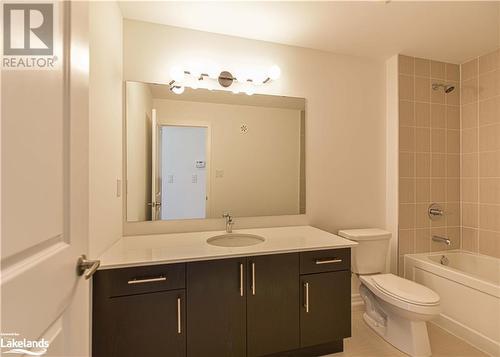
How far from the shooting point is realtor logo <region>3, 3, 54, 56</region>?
494 millimetres

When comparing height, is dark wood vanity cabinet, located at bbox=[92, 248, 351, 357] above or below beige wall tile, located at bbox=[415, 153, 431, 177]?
below

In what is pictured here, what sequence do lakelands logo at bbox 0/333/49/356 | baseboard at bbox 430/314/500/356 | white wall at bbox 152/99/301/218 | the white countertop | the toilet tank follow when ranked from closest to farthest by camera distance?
lakelands logo at bbox 0/333/49/356
the white countertop
baseboard at bbox 430/314/500/356
white wall at bbox 152/99/301/218
the toilet tank

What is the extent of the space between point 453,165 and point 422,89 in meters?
0.85

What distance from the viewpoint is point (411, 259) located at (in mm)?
2348

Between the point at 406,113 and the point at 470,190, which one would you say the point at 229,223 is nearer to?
the point at 406,113

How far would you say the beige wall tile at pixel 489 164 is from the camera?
2312mm

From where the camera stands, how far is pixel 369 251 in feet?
6.98

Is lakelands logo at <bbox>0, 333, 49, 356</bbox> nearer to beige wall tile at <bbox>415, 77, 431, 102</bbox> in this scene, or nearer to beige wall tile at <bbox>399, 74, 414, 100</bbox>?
beige wall tile at <bbox>399, 74, 414, 100</bbox>

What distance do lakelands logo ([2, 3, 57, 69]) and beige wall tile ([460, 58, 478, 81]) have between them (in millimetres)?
3362

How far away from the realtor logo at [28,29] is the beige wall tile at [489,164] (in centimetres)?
324

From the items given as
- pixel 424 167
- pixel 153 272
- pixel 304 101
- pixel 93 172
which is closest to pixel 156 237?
pixel 153 272

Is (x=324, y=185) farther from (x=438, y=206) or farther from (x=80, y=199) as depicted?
(x=80, y=199)

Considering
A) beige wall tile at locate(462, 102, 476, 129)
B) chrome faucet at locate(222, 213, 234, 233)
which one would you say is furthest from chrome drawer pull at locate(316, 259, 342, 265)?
beige wall tile at locate(462, 102, 476, 129)

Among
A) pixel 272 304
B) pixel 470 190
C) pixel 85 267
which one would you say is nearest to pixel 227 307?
pixel 272 304
